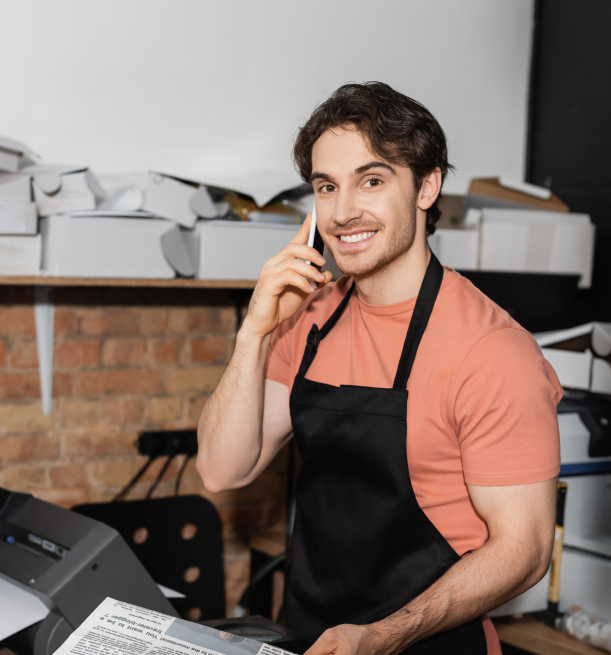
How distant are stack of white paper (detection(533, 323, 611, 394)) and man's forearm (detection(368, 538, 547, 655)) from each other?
0.82 metres

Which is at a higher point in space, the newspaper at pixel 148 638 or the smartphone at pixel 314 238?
the smartphone at pixel 314 238

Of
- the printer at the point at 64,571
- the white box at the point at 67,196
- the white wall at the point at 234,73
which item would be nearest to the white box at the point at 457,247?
the white wall at the point at 234,73

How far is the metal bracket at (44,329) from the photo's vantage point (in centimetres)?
180

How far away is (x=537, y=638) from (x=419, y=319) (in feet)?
3.07

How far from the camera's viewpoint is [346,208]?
1.19 metres

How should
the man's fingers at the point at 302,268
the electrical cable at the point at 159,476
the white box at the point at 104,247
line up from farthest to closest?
the electrical cable at the point at 159,476, the white box at the point at 104,247, the man's fingers at the point at 302,268

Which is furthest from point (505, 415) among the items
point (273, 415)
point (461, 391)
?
point (273, 415)

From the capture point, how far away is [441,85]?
228cm

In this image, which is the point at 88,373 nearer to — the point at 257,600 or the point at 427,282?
the point at 257,600

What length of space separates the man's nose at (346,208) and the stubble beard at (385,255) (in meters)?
0.03

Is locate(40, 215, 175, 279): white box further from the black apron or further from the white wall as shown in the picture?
the black apron

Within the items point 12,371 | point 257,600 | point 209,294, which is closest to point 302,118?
point 209,294

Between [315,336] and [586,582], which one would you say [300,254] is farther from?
[586,582]

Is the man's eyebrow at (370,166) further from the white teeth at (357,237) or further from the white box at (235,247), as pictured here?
the white box at (235,247)
